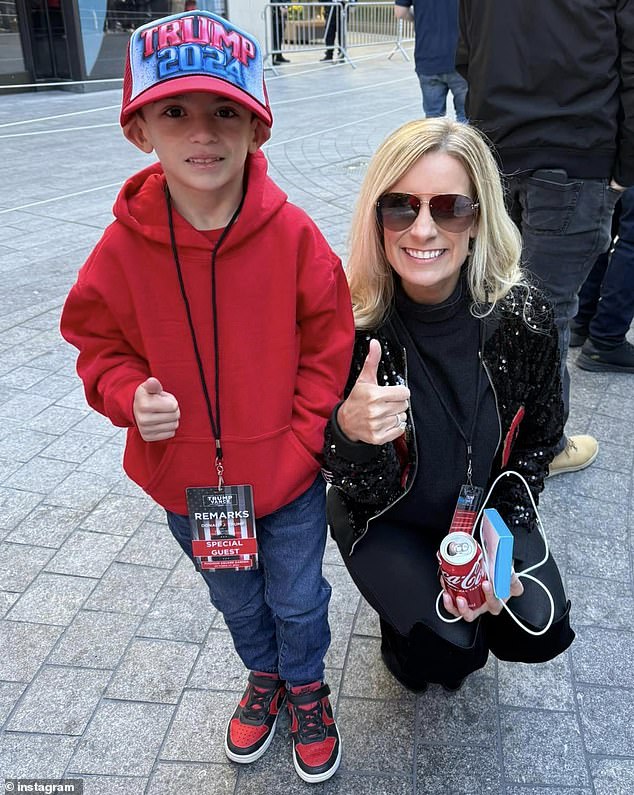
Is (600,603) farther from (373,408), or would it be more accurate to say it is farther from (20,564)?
(20,564)

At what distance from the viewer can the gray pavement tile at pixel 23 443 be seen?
10.8ft

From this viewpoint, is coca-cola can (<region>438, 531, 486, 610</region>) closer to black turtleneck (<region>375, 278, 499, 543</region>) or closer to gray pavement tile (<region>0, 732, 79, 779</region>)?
black turtleneck (<region>375, 278, 499, 543</region>)

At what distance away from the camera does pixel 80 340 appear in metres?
1.70

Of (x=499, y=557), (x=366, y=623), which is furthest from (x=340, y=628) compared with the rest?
(x=499, y=557)

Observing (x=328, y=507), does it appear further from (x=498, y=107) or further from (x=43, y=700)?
(x=498, y=107)

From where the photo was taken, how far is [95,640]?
7.80ft

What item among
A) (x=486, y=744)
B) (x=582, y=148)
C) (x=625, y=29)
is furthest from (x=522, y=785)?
(x=625, y=29)

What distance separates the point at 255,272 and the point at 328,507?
0.90 m

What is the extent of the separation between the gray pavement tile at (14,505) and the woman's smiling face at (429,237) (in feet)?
6.14

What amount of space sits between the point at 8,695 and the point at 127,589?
1.69 feet

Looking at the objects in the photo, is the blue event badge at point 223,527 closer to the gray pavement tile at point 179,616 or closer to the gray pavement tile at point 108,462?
the gray pavement tile at point 179,616

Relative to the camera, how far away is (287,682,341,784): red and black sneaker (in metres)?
1.96

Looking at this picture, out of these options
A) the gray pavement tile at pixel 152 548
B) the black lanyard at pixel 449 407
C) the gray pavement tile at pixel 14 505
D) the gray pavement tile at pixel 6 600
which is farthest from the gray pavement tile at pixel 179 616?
the black lanyard at pixel 449 407

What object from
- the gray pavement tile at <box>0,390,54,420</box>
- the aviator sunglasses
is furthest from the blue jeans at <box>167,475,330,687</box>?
the gray pavement tile at <box>0,390,54,420</box>
